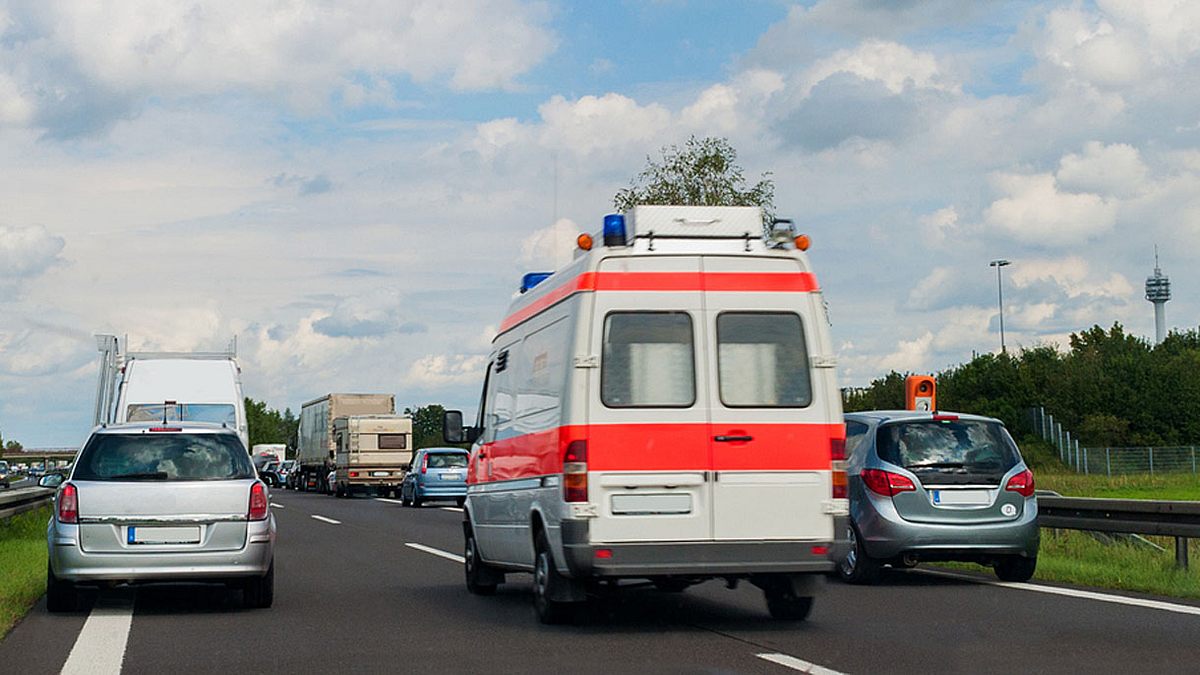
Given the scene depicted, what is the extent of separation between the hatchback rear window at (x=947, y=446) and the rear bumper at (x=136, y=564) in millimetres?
5891

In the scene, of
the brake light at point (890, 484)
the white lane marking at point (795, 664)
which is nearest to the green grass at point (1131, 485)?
the brake light at point (890, 484)

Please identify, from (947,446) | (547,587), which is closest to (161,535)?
(547,587)

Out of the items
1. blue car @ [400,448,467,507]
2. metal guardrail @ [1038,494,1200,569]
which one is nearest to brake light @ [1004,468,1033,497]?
metal guardrail @ [1038,494,1200,569]

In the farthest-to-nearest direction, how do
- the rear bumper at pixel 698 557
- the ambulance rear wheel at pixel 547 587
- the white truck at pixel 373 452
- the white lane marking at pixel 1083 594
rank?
1. the white truck at pixel 373 452
2. the white lane marking at pixel 1083 594
3. the ambulance rear wheel at pixel 547 587
4. the rear bumper at pixel 698 557

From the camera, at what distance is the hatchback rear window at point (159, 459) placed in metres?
13.4

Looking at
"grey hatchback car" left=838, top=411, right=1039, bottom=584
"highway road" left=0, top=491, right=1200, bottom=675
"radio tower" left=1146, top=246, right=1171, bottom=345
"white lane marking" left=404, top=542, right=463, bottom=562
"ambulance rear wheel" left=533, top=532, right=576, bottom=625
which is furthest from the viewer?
"radio tower" left=1146, top=246, right=1171, bottom=345

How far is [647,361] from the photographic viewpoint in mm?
11531

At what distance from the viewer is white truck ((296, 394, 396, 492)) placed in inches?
2287

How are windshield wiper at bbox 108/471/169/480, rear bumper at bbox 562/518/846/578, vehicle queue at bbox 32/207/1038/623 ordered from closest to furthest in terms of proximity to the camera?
rear bumper at bbox 562/518/846/578 < vehicle queue at bbox 32/207/1038/623 < windshield wiper at bbox 108/471/169/480

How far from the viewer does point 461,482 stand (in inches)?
1604

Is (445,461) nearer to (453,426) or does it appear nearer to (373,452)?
(373,452)

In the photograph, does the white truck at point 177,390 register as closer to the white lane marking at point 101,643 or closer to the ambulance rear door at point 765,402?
the white lane marking at point 101,643

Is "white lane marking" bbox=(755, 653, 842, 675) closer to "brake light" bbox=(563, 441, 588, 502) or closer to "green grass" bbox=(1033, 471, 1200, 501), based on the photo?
"brake light" bbox=(563, 441, 588, 502)

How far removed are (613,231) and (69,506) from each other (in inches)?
195
